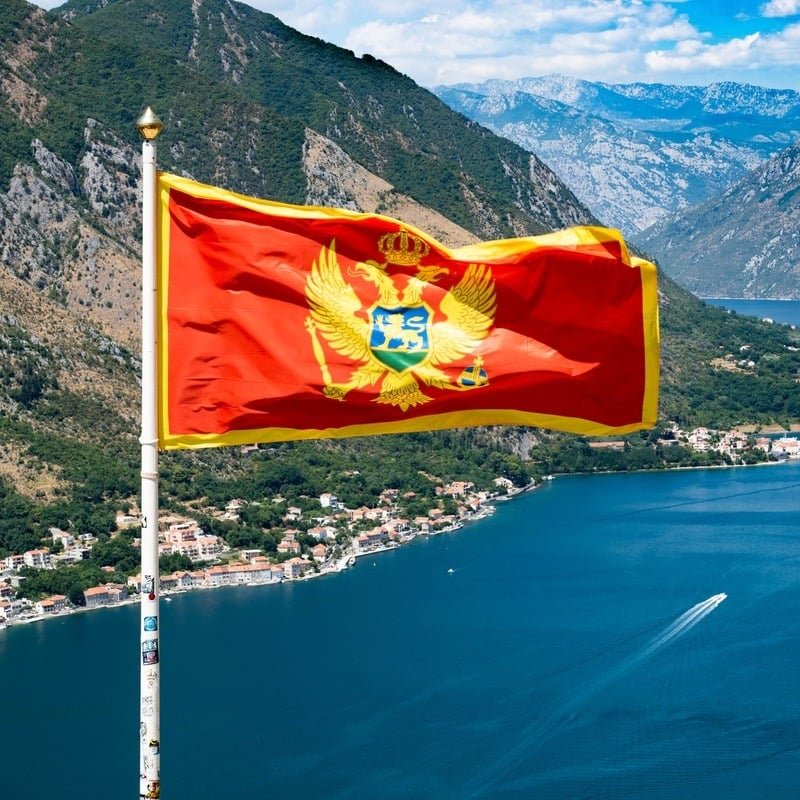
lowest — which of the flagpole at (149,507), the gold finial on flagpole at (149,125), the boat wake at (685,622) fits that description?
the boat wake at (685,622)

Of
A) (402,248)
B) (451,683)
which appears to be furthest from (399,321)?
(451,683)

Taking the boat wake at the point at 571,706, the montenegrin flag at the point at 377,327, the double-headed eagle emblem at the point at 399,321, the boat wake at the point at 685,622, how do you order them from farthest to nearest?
the boat wake at the point at 685,622 → the boat wake at the point at 571,706 → the double-headed eagle emblem at the point at 399,321 → the montenegrin flag at the point at 377,327

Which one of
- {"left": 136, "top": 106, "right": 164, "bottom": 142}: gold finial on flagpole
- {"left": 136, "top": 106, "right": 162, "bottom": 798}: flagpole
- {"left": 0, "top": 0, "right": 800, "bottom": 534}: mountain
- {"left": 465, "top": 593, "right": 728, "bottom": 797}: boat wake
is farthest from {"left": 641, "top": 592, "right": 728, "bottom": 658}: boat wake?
{"left": 136, "top": 106, "right": 164, "bottom": 142}: gold finial on flagpole

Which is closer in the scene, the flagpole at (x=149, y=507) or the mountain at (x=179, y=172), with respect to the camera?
the flagpole at (x=149, y=507)

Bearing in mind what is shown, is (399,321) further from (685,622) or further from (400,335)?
(685,622)

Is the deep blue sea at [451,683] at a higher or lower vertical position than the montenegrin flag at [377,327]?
lower

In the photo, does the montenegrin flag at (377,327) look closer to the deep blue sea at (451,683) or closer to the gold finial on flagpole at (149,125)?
the gold finial on flagpole at (149,125)

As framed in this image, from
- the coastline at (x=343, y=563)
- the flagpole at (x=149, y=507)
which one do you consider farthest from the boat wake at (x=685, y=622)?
the flagpole at (x=149, y=507)
